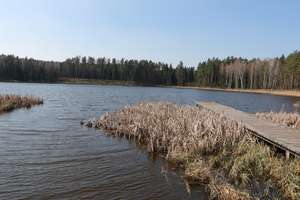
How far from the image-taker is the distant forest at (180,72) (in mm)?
105438

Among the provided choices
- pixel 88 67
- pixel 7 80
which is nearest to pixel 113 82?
pixel 88 67

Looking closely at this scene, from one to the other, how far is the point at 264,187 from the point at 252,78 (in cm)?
11011

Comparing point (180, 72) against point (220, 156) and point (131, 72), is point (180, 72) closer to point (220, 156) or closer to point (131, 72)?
point (131, 72)

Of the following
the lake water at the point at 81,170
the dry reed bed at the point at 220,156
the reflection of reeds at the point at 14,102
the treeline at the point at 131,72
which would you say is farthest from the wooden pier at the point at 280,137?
the treeline at the point at 131,72

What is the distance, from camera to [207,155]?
12508 millimetres

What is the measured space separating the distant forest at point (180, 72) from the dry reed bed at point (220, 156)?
7742 centimetres

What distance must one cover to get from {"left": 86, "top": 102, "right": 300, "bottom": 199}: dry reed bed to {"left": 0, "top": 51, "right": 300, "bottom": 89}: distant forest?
77419 millimetres

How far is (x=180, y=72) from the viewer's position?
5630 inches

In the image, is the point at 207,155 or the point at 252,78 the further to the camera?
the point at 252,78

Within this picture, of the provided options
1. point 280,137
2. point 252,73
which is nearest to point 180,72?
point 252,73

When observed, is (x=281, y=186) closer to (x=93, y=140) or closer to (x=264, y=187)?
(x=264, y=187)

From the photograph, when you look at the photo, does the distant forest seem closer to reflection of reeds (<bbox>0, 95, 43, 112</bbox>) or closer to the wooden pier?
reflection of reeds (<bbox>0, 95, 43, 112</bbox>)

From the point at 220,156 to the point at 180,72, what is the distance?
132 m

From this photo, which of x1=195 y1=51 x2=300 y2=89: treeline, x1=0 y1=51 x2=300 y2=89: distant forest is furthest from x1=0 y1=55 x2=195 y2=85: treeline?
x1=195 y1=51 x2=300 y2=89: treeline
